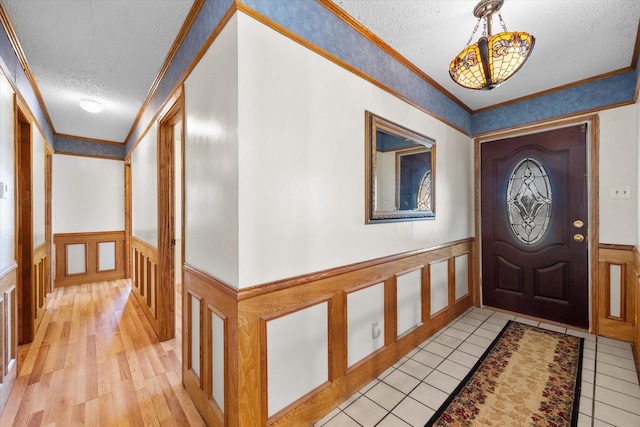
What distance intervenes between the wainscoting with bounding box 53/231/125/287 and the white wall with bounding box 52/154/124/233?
139 millimetres

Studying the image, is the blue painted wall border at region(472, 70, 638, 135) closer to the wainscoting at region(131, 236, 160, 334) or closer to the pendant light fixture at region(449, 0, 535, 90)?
the pendant light fixture at region(449, 0, 535, 90)

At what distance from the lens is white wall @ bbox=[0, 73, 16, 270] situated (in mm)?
1907

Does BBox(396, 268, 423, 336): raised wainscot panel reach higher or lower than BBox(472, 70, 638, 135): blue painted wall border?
lower

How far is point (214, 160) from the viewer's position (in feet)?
5.16

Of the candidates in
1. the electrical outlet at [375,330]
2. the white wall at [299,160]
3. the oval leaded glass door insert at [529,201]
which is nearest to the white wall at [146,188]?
the white wall at [299,160]

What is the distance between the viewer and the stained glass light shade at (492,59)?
1.47 m

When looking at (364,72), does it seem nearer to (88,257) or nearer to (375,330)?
(375,330)

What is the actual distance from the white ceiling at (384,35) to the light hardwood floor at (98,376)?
2.53 meters

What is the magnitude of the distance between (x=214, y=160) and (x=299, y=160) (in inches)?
19.0

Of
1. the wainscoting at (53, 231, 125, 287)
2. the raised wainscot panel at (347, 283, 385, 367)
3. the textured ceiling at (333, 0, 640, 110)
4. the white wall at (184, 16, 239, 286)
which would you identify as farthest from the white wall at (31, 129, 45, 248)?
the textured ceiling at (333, 0, 640, 110)

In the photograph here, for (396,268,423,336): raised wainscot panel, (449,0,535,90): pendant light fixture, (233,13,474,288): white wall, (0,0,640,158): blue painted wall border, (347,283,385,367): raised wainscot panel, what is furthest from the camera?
(396,268,423,336): raised wainscot panel

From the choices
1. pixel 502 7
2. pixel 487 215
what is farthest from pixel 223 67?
pixel 487 215

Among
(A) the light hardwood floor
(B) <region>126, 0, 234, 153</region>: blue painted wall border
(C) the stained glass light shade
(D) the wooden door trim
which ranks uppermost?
(B) <region>126, 0, 234, 153</region>: blue painted wall border

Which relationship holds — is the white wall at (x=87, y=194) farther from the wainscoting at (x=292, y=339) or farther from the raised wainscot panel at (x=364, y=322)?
the raised wainscot panel at (x=364, y=322)
